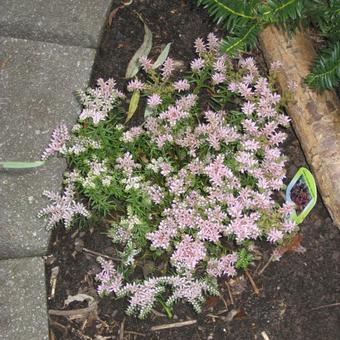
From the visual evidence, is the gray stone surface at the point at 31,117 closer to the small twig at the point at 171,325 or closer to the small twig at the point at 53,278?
the small twig at the point at 53,278

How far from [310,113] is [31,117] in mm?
1314

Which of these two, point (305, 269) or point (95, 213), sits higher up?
point (95, 213)

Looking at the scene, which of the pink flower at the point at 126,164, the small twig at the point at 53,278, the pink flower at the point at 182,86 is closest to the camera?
the pink flower at the point at 126,164

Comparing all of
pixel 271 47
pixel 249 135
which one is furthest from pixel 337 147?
pixel 271 47

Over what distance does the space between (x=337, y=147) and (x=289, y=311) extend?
76 centimetres

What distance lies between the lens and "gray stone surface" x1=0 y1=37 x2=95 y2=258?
274 centimetres

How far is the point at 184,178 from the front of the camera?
2.64 meters

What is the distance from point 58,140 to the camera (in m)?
2.72

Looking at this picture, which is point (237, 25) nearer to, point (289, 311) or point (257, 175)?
point (257, 175)

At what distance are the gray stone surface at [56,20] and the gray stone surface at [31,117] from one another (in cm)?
5

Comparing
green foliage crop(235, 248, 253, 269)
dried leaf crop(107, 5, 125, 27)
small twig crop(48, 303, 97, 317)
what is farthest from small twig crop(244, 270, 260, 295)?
dried leaf crop(107, 5, 125, 27)

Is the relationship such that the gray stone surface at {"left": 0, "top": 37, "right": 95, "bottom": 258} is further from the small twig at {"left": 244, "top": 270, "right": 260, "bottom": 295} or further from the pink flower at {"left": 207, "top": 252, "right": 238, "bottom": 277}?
the small twig at {"left": 244, "top": 270, "right": 260, "bottom": 295}

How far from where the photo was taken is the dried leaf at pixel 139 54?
123 inches

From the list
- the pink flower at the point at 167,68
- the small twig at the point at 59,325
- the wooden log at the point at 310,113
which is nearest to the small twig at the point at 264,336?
the wooden log at the point at 310,113
